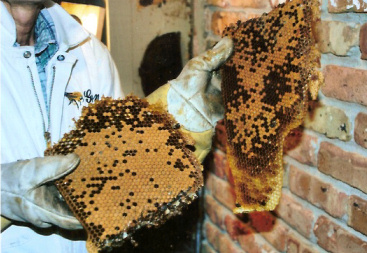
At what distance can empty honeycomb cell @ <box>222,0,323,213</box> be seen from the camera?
998mm

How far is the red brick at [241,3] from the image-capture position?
1.35 metres

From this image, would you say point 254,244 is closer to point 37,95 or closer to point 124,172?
point 124,172

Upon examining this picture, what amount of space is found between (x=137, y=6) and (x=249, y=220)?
0.95 metres

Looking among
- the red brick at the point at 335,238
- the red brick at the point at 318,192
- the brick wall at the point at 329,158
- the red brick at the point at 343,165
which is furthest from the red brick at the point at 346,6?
the red brick at the point at 335,238

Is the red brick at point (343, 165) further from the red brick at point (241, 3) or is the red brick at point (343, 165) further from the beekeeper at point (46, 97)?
the red brick at point (241, 3)

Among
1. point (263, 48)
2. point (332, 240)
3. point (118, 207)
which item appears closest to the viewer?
point (118, 207)

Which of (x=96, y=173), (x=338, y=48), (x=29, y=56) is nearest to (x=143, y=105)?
(x=96, y=173)

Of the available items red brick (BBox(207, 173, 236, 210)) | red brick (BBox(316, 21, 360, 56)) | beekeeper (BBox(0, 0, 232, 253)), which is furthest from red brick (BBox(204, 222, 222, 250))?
red brick (BBox(316, 21, 360, 56))

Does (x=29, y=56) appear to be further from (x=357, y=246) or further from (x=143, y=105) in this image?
(x=357, y=246)

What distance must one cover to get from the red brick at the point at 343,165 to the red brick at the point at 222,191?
1.71 feet

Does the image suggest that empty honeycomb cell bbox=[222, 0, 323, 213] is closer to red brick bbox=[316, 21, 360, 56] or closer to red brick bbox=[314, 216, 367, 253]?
red brick bbox=[316, 21, 360, 56]

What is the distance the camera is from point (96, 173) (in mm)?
959

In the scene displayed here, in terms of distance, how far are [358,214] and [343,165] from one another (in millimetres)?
134

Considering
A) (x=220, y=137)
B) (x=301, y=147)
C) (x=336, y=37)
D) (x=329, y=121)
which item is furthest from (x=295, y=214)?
(x=336, y=37)
